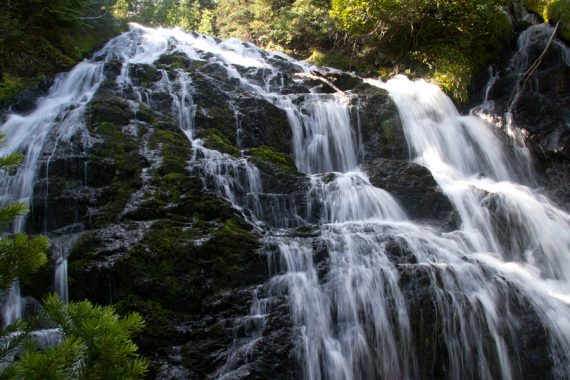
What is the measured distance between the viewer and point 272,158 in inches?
387

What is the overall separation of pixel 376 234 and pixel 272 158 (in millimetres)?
3411

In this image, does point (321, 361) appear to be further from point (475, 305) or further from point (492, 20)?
point (492, 20)

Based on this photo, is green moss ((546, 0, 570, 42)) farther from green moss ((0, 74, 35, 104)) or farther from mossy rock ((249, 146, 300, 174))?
green moss ((0, 74, 35, 104))

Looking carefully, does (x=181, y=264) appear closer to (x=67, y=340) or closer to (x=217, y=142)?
(x=217, y=142)

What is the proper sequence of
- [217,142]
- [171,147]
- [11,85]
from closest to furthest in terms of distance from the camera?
[171,147] < [217,142] < [11,85]

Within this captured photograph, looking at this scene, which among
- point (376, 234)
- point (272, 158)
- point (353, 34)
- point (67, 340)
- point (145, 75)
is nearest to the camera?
point (67, 340)

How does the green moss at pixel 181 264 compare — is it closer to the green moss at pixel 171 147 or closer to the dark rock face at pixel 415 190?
the green moss at pixel 171 147

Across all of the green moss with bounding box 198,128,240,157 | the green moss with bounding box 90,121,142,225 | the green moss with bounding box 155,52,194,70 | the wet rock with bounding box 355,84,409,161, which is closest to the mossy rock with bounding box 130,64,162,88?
the green moss with bounding box 155,52,194,70

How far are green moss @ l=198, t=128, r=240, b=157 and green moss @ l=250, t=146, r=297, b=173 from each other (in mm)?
462

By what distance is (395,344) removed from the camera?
5.52 meters

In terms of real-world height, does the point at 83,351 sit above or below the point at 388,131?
below

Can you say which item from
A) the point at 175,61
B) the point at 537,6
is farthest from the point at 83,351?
the point at 537,6

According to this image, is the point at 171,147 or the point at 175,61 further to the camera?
the point at 175,61

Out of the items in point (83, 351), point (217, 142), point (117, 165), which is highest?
point (217, 142)
